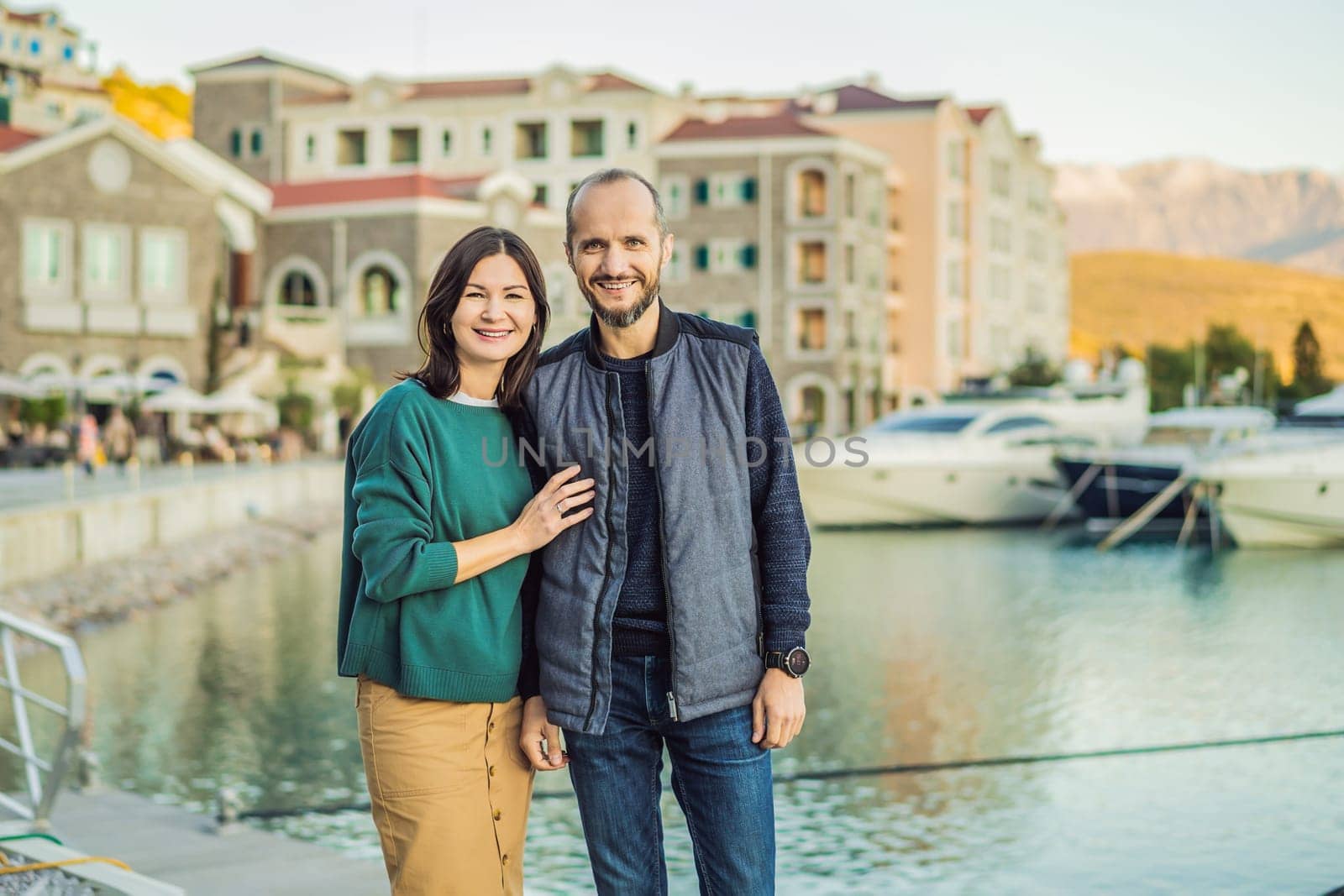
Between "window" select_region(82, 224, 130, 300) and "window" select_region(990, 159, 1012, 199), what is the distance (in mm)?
38406

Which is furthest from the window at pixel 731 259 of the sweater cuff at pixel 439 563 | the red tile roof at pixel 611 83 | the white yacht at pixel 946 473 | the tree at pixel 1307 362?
the sweater cuff at pixel 439 563

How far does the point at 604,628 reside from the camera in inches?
133

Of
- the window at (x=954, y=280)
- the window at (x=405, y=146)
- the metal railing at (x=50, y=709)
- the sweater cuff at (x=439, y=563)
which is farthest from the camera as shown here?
the window at (x=954, y=280)

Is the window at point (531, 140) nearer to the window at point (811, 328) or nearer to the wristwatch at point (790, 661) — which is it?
the window at point (811, 328)

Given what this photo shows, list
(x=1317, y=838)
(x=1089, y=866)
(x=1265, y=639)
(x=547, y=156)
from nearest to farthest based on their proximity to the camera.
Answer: (x=1089, y=866) → (x=1317, y=838) → (x=1265, y=639) → (x=547, y=156)

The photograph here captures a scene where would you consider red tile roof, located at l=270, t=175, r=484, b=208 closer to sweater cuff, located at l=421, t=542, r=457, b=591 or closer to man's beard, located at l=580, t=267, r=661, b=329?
man's beard, located at l=580, t=267, r=661, b=329

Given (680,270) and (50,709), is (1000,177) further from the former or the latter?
(50,709)

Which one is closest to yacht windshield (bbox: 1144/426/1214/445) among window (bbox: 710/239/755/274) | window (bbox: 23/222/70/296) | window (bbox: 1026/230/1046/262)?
window (bbox: 710/239/755/274)

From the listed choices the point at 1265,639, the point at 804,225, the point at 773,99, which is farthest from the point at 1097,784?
the point at 773,99

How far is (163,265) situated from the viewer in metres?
41.6

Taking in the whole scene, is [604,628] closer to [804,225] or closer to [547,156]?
[804,225]

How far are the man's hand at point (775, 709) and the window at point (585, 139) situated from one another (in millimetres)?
56498

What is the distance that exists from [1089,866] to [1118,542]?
21720 mm

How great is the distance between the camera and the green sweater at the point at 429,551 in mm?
3336
